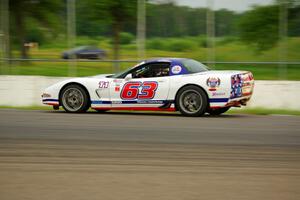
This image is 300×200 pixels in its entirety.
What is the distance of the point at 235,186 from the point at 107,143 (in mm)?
3261

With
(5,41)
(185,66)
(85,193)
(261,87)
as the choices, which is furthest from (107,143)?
(5,41)

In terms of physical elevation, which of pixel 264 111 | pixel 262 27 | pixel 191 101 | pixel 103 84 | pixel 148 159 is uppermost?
pixel 262 27

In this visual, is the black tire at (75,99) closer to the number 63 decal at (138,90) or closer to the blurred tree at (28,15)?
the number 63 decal at (138,90)

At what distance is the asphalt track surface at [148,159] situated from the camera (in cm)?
604

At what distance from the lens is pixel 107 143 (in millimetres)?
9133

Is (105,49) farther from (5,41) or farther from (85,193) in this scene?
(85,193)

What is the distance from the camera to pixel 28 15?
2025cm

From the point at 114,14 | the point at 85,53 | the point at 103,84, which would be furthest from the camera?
the point at 85,53

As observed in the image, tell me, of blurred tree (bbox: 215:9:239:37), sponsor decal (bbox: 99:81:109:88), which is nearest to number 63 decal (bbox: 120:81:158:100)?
sponsor decal (bbox: 99:81:109:88)

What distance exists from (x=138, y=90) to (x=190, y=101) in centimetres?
118

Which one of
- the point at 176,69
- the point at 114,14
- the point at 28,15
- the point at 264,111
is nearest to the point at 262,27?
the point at 264,111

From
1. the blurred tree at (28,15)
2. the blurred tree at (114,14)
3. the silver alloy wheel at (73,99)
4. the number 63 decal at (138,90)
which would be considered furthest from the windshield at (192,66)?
the blurred tree at (28,15)

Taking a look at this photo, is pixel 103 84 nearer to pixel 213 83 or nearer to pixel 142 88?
pixel 142 88

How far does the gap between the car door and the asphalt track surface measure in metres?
1.50
